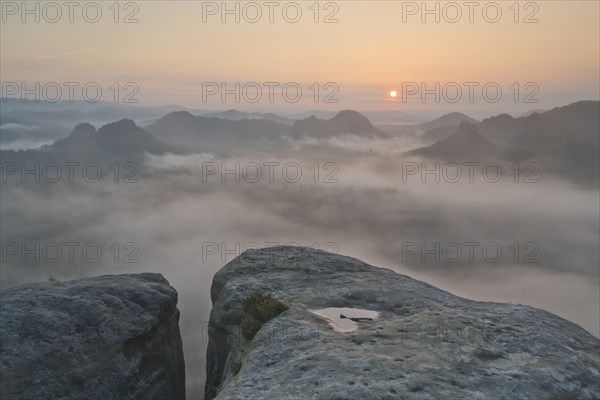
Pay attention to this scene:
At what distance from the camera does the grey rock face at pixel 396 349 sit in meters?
13.2

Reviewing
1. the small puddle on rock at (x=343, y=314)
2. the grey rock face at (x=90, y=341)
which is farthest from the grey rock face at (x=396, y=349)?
the grey rock face at (x=90, y=341)

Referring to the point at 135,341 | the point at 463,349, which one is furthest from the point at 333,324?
the point at 135,341

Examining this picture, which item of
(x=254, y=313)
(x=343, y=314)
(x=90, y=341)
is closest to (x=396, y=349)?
(x=343, y=314)

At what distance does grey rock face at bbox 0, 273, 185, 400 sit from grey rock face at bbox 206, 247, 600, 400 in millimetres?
2858

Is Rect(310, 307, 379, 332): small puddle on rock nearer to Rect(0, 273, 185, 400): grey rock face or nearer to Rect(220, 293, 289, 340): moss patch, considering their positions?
Rect(220, 293, 289, 340): moss patch

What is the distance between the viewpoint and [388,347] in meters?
15.1

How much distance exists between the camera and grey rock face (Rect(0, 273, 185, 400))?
1803 cm

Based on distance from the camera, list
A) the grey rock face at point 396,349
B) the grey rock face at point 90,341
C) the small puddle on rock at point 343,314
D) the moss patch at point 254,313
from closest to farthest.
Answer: the grey rock face at point 396,349
the small puddle on rock at point 343,314
the grey rock face at point 90,341
the moss patch at point 254,313

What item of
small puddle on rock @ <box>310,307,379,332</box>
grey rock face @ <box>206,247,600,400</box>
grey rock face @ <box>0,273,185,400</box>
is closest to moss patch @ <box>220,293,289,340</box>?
grey rock face @ <box>206,247,600,400</box>

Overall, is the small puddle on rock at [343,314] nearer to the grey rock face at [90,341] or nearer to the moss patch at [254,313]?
the moss patch at [254,313]

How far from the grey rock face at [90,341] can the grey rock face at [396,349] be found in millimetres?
2858

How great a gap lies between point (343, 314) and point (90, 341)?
10.3 meters

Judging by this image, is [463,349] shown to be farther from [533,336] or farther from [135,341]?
[135,341]

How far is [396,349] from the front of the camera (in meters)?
14.9
